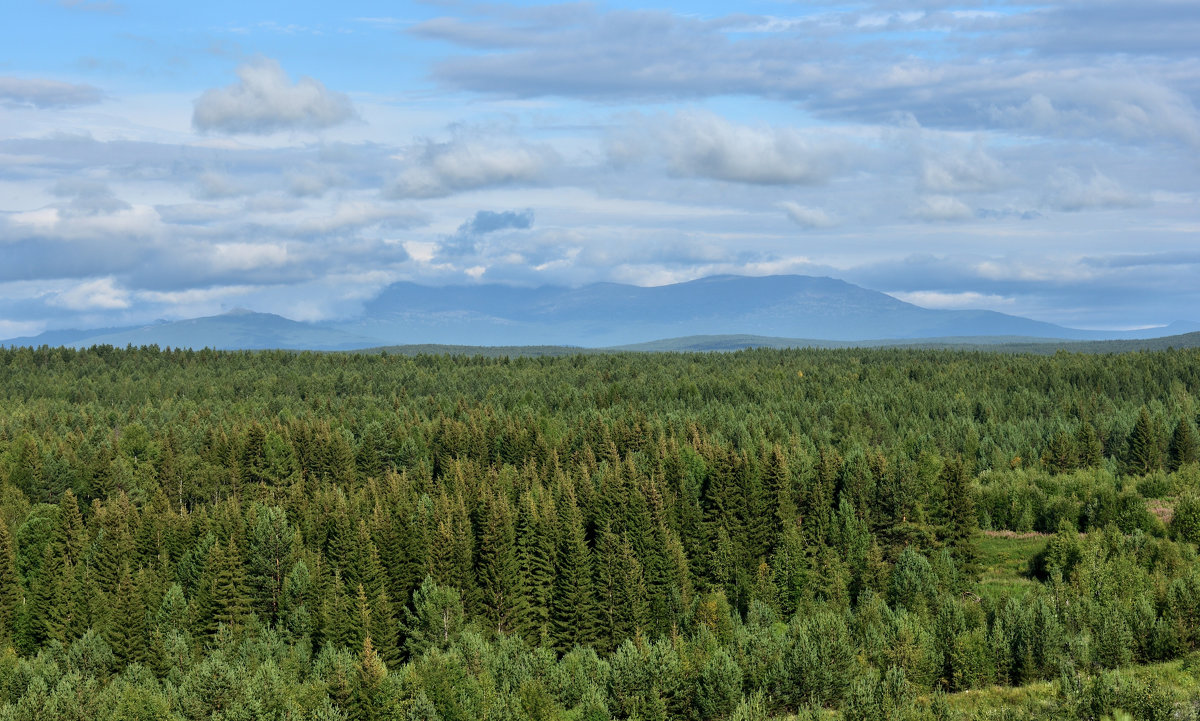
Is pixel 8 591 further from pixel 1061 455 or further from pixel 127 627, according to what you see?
pixel 1061 455

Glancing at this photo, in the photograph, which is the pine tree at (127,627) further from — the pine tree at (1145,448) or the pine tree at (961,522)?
the pine tree at (1145,448)

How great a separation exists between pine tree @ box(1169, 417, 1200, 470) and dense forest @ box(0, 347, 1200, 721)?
13.4 inches

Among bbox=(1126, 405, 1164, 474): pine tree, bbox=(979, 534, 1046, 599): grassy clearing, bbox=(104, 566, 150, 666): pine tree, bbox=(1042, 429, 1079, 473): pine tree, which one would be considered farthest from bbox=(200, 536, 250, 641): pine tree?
bbox=(1126, 405, 1164, 474): pine tree

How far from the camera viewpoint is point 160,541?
98.3m

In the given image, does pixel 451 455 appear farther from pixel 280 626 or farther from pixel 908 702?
pixel 908 702

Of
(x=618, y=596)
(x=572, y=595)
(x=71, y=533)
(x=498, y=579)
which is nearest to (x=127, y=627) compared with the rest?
(x=71, y=533)

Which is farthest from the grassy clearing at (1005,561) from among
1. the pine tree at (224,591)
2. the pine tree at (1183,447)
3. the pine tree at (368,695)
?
the pine tree at (224,591)

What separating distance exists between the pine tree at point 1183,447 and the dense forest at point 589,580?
1.12 ft

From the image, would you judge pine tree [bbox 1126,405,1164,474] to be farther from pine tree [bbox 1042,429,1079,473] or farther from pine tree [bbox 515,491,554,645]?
pine tree [bbox 515,491,554,645]

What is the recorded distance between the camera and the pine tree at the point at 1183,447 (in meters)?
152

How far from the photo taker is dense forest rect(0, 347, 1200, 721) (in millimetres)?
69250

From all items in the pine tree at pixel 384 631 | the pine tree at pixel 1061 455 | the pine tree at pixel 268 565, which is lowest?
the pine tree at pixel 384 631

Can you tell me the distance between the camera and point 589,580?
96250 mm

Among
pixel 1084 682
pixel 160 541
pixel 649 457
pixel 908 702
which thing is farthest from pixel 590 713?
pixel 649 457
